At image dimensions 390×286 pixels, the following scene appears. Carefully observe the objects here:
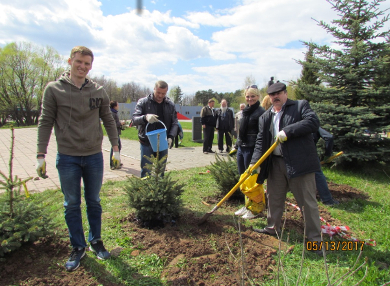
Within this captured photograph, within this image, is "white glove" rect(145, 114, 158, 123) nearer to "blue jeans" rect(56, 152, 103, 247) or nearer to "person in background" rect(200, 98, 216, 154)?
"blue jeans" rect(56, 152, 103, 247)

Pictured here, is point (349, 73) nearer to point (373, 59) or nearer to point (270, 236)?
point (373, 59)

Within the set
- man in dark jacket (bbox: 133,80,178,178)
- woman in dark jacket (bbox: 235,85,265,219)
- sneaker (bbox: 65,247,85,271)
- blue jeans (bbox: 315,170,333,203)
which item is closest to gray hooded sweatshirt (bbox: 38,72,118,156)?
sneaker (bbox: 65,247,85,271)

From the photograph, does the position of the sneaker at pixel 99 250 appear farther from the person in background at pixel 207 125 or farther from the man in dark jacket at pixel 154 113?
the person in background at pixel 207 125

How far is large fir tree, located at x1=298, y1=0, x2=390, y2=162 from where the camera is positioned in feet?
20.2

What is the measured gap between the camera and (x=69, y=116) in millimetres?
2463

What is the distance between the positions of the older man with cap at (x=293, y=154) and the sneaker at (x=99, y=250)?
1.77m

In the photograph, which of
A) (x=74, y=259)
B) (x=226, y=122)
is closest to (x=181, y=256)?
(x=74, y=259)

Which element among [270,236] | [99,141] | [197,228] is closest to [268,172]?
[270,236]

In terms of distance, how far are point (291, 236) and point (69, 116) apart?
2880mm

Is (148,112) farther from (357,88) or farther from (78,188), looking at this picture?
(357,88)

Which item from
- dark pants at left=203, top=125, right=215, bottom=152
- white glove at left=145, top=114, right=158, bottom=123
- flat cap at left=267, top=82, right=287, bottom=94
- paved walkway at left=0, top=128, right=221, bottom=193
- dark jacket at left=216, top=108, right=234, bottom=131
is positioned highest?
flat cap at left=267, top=82, right=287, bottom=94

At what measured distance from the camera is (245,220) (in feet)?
12.4

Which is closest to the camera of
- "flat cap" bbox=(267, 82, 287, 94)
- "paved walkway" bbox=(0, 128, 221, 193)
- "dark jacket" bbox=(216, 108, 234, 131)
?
"flat cap" bbox=(267, 82, 287, 94)

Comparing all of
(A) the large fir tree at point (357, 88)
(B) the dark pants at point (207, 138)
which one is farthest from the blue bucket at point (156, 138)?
(B) the dark pants at point (207, 138)
